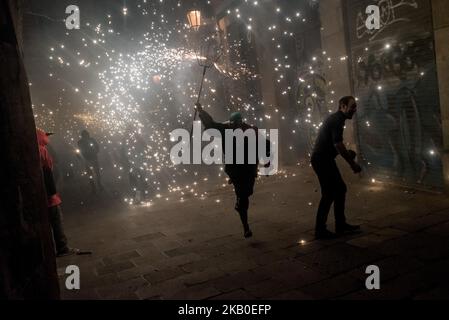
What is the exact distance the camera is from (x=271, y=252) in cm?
556

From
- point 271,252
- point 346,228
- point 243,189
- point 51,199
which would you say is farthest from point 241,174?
point 51,199

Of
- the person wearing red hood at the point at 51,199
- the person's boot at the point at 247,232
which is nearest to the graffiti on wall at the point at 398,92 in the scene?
the person's boot at the point at 247,232

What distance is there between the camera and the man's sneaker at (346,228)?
589cm

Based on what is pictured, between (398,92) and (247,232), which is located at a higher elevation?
(398,92)

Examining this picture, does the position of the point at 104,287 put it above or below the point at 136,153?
below

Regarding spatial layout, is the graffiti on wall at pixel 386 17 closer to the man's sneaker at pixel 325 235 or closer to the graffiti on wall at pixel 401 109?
the graffiti on wall at pixel 401 109

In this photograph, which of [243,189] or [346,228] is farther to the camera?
[243,189]

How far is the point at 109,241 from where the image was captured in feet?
23.7

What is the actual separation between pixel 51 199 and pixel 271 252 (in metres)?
3.69

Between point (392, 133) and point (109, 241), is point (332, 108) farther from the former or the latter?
Result: point (109, 241)

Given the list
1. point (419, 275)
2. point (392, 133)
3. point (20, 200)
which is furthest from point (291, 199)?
point (20, 200)

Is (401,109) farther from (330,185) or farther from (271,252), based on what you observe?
(271,252)

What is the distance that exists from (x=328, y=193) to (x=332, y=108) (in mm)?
4827
